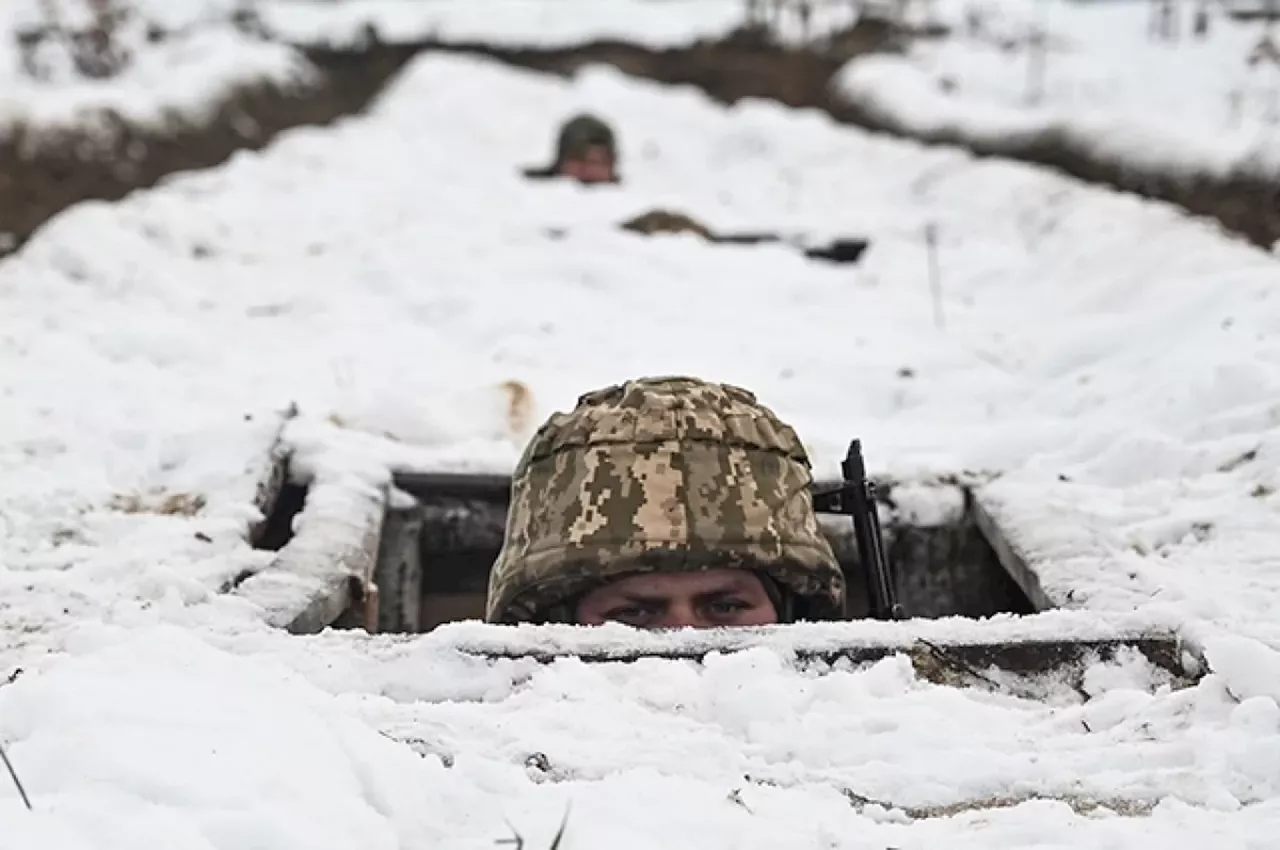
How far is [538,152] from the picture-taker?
12438mm

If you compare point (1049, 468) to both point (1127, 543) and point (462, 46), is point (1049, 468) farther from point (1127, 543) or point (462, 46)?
point (462, 46)

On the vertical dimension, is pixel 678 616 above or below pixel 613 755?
below

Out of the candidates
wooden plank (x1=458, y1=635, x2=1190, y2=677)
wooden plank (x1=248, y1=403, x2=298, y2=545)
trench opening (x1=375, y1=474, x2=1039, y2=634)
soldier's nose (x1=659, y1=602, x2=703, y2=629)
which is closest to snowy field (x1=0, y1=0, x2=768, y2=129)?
wooden plank (x1=248, y1=403, x2=298, y2=545)

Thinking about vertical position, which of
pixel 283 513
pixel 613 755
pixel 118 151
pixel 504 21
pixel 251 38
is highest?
pixel 504 21

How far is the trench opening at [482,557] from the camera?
3.32 metres

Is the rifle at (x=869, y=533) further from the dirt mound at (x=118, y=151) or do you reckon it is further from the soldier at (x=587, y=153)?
the soldier at (x=587, y=153)

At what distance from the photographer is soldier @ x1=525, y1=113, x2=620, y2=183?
29.8 feet

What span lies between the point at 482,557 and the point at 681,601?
1250 millimetres

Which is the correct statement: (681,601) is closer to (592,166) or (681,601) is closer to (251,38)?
(592,166)

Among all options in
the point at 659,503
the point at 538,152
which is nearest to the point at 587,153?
the point at 538,152

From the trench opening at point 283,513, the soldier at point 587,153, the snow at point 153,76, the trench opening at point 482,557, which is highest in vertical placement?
the snow at point 153,76

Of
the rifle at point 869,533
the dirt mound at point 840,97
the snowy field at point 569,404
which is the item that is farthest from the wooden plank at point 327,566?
the dirt mound at point 840,97

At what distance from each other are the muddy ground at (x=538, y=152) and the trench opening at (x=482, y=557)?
8.59 feet

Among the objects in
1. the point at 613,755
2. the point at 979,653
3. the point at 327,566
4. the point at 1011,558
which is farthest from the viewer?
the point at 1011,558
